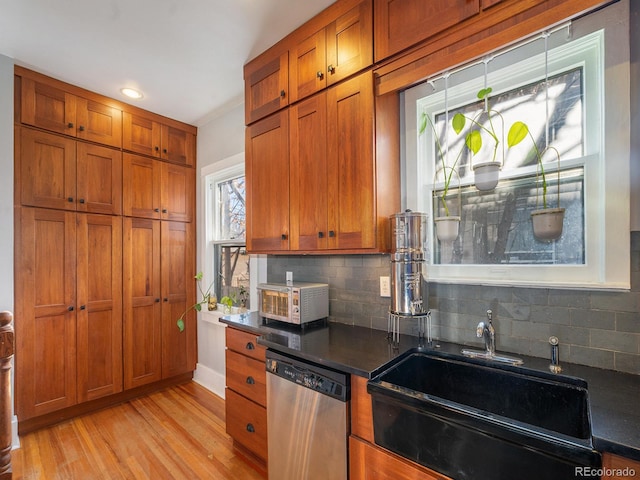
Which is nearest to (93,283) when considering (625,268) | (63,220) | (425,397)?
(63,220)

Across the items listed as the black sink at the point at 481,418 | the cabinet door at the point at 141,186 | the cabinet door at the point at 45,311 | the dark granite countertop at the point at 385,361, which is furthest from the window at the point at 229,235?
the black sink at the point at 481,418

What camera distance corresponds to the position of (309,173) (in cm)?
188

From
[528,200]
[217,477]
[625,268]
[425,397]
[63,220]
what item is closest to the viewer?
[425,397]

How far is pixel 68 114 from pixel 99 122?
223 mm

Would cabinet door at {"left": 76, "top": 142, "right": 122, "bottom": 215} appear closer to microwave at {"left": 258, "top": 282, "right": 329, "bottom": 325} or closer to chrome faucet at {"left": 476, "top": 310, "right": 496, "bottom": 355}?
microwave at {"left": 258, "top": 282, "right": 329, "bottom": 325}

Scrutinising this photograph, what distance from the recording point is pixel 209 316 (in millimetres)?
3188

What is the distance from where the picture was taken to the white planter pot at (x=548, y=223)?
129cm

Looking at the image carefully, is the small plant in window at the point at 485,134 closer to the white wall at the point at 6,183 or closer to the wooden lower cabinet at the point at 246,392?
the wooden lower cabinet at the point at 246,392

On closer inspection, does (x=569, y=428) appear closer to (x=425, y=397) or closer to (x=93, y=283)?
(x=425, y=397)

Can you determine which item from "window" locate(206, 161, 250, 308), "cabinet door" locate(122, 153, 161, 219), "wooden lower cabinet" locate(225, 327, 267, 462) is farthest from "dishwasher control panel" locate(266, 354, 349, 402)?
"cabinet door" locate(122, 153, 161, 219)

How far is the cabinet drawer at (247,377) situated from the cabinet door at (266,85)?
1661 mm

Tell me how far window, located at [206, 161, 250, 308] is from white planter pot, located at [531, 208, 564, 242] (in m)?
2.31

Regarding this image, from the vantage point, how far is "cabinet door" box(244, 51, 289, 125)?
6.67 ft

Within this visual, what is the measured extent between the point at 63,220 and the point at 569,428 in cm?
342
